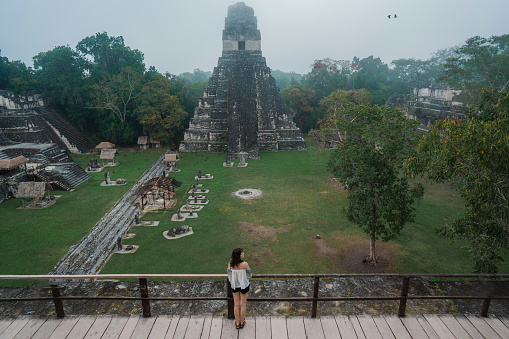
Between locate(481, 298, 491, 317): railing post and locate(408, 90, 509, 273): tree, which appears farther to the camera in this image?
locate(408, 90, 509, 273): tree

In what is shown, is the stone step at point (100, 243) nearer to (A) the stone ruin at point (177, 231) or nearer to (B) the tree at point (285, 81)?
(A) the stone ruin at point (177, 231)

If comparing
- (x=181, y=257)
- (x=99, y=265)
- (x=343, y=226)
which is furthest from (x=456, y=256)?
(x=99, y=265)

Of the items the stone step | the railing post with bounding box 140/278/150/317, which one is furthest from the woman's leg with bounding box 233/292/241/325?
the stone step

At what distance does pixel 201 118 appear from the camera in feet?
89.5

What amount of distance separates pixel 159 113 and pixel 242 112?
706cm

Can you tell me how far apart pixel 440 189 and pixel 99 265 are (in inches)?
623

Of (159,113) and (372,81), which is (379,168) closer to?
(159,113)

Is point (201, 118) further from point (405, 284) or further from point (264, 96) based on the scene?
point (405, 284)

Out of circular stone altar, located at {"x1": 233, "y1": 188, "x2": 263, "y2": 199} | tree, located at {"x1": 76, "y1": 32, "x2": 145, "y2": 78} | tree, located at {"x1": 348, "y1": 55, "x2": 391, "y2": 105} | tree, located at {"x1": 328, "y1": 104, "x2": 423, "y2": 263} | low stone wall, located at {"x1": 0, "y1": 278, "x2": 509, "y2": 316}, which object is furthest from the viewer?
tree, located at {"x1": 348, "y1": 55, "x2": 391, "y2": 105}

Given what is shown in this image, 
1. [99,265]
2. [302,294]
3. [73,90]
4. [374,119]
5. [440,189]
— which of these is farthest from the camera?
[73,90]

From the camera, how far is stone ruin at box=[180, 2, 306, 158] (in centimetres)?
2539

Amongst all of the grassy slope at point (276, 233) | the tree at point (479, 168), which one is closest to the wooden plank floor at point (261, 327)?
the tree at point (479, 168)

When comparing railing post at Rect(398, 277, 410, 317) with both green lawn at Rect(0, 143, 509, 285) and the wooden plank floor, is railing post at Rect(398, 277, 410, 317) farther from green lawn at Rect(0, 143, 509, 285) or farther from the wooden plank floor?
green lawn at Rect(0, 143, 509, 285)

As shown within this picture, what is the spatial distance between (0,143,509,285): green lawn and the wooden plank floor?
4784mm
